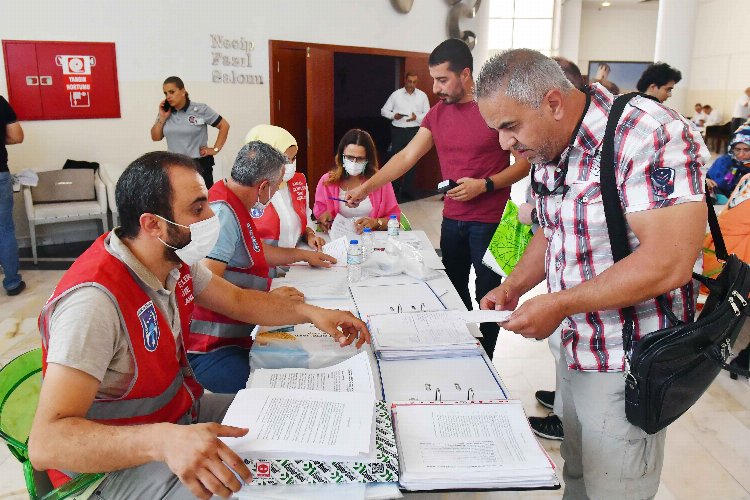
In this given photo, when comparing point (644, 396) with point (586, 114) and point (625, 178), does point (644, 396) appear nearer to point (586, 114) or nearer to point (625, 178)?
point (625, 178)

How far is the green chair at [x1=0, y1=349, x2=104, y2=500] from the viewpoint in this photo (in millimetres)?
1168

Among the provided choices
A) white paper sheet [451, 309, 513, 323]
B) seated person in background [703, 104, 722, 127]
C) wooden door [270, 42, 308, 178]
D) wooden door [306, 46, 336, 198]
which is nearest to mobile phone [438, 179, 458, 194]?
white paper sheet [451, 309, 513, 323]

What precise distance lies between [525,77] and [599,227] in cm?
35

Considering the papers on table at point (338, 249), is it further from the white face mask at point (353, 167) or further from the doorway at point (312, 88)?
the doorway at point (312, 88)

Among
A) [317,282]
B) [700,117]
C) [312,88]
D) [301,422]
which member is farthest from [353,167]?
[700,117]

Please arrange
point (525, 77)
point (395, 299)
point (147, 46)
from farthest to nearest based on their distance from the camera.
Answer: point (147, 46) < point (395, 299) < point (525, 77)

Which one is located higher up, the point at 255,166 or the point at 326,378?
the point at 255,166

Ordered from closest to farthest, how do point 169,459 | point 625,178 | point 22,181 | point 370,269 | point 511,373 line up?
point 169,459 < point 625,178 < point 370,269 < point 511,373 < point 22,181

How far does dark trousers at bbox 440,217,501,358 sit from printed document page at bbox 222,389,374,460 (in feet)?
5.05

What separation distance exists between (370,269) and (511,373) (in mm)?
1184

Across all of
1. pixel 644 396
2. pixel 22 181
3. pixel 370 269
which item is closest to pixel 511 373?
pixel 370 269

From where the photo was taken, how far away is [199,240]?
1.46m

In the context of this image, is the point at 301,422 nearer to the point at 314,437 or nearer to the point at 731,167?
the point at 314,437

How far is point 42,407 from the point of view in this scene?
1083mm
